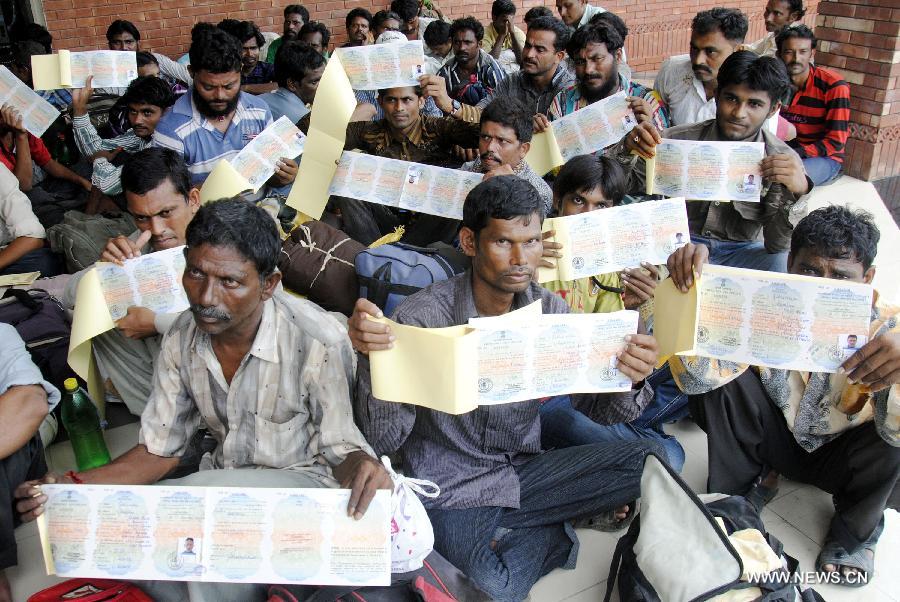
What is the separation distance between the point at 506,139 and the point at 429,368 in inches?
81.9

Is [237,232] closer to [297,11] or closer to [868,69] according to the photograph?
[868,69]

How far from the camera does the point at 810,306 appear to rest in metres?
2.30

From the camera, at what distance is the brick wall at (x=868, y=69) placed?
562 centimetres

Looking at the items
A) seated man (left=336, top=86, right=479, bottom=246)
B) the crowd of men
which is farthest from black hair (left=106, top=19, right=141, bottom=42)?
Result: seated man (left=336, top=86, right=479, bottom=246)

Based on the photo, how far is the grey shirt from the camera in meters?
2.48

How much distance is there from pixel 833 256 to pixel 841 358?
458mm

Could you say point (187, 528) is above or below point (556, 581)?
above

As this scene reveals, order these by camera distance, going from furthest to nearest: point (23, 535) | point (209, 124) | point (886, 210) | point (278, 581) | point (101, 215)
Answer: point (886, 210) < point (101, 215) < point (209, 124) < point (23, 535) < point (278, 581)

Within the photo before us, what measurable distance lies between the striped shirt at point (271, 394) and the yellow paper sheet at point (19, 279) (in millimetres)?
2111

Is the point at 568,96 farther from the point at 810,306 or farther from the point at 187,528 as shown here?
the point at 187,528

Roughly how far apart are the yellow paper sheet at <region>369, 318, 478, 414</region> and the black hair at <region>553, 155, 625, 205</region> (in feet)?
4.88

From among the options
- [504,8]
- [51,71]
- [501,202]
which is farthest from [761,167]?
[504,8]

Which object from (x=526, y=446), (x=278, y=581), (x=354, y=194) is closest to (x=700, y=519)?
(x=526, y=446)

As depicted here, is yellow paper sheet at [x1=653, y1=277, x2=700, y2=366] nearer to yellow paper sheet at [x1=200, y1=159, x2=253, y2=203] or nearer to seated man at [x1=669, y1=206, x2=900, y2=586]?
seated man at [x1=669, y1=206, x2=900, y2=586]
